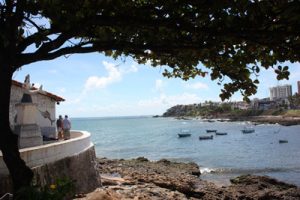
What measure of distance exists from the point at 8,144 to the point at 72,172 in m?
8.58

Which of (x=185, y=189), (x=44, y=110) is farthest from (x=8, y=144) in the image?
(x=44, y=110)

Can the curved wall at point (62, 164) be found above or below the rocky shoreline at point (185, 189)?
above

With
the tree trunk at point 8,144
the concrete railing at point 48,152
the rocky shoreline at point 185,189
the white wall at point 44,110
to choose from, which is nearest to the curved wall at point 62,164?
the concrete railing at point 48,152

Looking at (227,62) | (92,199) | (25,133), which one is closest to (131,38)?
(227,62)

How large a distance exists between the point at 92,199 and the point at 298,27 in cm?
614

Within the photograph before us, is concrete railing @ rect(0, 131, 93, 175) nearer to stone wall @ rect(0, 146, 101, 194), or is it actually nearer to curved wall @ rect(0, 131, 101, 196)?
curved wall @ rect(0, 131, 101, 196)

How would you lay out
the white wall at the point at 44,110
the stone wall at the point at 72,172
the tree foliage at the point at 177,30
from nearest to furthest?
the tree foliage at the point at 177,30
the stone wall at the point at 72,172
the white wall at the point at 44,110

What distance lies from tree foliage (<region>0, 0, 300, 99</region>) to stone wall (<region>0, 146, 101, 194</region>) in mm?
4539

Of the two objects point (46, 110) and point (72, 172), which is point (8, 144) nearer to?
point (72, 172)

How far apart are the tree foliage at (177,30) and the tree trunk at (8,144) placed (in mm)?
316

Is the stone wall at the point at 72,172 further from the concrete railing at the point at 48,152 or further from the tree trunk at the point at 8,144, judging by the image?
the tree trunk at the point at 8,144

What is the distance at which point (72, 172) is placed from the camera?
15.0 meters

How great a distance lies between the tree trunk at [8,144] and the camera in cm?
666

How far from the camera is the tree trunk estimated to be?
666cm
